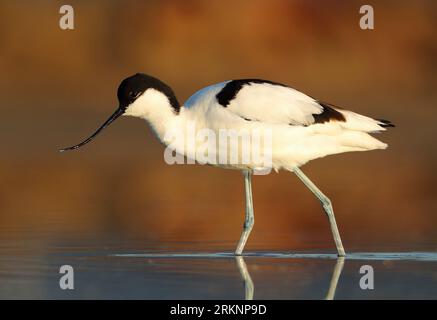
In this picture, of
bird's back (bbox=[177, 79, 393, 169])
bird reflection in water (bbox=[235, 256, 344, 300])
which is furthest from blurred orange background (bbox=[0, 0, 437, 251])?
bird reflection in water (bbox=[235, 256, 344, 300])

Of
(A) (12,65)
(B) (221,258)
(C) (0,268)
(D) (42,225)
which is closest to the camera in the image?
(C) (0,268)

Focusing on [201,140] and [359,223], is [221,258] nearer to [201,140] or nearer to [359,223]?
[201,140]

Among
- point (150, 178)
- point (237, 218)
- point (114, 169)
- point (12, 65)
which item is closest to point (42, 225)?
point (237, 218)

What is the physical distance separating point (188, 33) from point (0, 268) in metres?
15.7

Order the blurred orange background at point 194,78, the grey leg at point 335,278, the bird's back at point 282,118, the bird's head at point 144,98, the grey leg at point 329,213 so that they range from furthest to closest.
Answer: the blurred orange background at point 194,78 → the bird's head at point 144,98 → the bird's back at point 282,118 → the grey leg at point 329,213 → the grey leg at point 335,278

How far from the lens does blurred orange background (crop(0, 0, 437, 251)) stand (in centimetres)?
1463

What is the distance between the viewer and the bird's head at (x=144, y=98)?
367 inches

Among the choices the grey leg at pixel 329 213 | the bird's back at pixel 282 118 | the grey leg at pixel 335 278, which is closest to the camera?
the grey leg at pixel 335 278

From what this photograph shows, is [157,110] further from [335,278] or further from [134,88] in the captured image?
[335,278]

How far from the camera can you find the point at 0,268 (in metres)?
8.30

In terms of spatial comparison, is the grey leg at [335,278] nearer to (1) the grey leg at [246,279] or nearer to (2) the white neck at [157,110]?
(1) the grey leg at [246,279]

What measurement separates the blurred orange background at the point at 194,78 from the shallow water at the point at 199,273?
13.0 ft

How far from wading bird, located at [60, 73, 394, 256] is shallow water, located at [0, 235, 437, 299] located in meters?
0.47

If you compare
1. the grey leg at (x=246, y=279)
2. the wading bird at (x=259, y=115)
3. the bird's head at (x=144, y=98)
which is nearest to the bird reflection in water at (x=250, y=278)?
the grey leg at (x=246, y=279)
